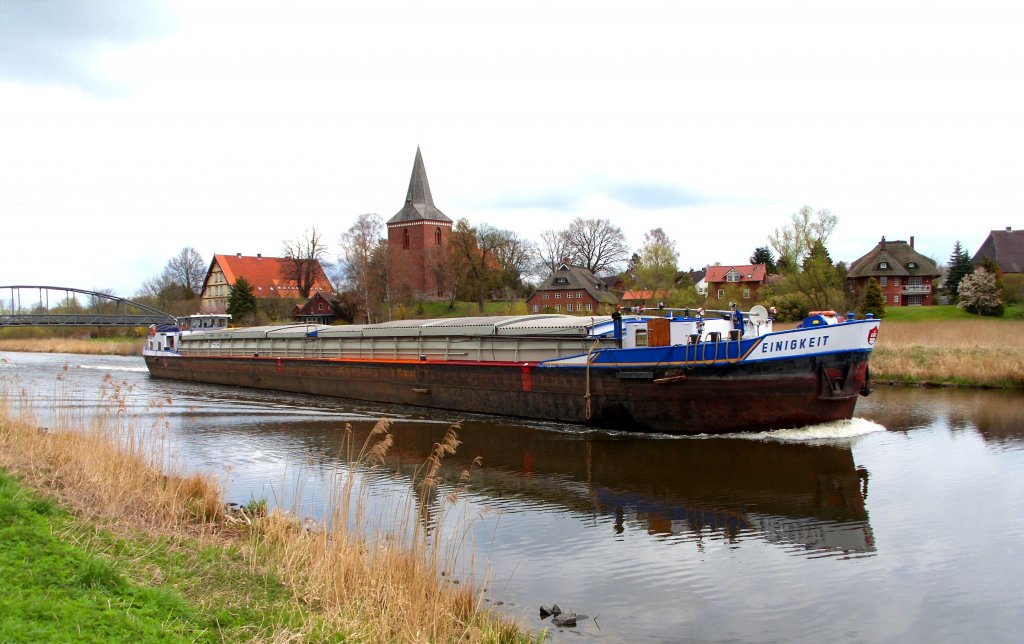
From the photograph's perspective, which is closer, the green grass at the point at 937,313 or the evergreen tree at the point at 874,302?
the green grass at the point at 937,313

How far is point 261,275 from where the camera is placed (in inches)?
3868

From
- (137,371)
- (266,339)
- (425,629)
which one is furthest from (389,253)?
(425,629)

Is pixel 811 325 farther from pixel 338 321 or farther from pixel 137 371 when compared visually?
pixel 338 321

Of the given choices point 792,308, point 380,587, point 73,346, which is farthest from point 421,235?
point 380,587

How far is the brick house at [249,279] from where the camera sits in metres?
93.4

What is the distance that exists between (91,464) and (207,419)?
1152 cm

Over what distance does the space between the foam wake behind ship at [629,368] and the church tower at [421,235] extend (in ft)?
180

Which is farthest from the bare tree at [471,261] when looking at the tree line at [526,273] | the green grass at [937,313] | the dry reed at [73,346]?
the green grass at [937,313]

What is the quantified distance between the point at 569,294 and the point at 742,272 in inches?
801

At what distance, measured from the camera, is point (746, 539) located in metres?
9.19

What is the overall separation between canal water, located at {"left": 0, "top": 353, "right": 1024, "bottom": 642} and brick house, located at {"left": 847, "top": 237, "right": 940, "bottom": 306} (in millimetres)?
53080

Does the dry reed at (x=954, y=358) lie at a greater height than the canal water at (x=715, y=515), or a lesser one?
greater

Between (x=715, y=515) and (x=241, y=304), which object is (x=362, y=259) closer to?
(x=241, y=304)

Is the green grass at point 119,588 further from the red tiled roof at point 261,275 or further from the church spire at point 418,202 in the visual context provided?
the red tiled roof at point 261,275
